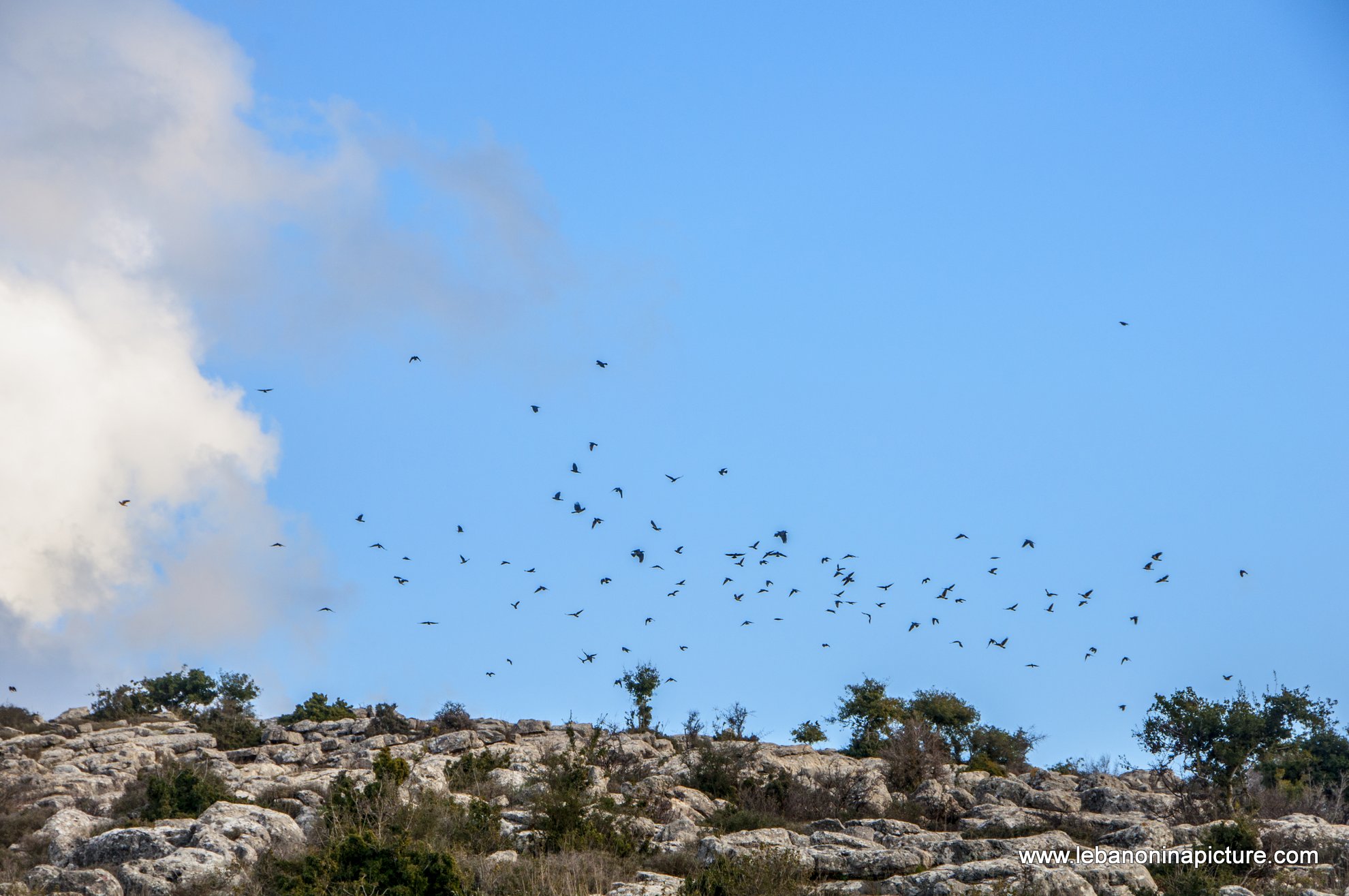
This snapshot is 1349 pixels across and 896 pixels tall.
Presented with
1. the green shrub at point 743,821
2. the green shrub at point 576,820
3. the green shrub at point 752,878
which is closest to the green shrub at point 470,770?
the green shrub at point 576,820

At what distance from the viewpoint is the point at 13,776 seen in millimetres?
34562

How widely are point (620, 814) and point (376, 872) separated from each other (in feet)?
29.0

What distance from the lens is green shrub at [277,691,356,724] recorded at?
164 ft

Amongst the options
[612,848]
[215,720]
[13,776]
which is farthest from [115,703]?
[612,848]

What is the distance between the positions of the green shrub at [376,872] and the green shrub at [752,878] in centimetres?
386

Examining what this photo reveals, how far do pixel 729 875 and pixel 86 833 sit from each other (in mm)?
16356

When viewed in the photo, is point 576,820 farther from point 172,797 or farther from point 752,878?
point 172,797

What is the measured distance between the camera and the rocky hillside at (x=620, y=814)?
20297 mm

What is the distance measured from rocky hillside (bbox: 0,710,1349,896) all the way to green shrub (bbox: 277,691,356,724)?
13.1ft

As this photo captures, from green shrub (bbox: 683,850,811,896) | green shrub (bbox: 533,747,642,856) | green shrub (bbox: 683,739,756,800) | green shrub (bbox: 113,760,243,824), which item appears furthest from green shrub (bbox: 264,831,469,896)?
green shrub (bbox: 683,739,756,800)

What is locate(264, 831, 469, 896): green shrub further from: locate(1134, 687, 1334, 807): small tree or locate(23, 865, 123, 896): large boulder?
locate(1134, 687, 1334, 807): small tree

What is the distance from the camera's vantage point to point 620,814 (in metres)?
26.3

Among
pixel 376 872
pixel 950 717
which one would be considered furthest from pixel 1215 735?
pixel 376 872

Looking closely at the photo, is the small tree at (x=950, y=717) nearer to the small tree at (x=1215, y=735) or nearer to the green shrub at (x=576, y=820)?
the small tree at (x=1215, y=735)
